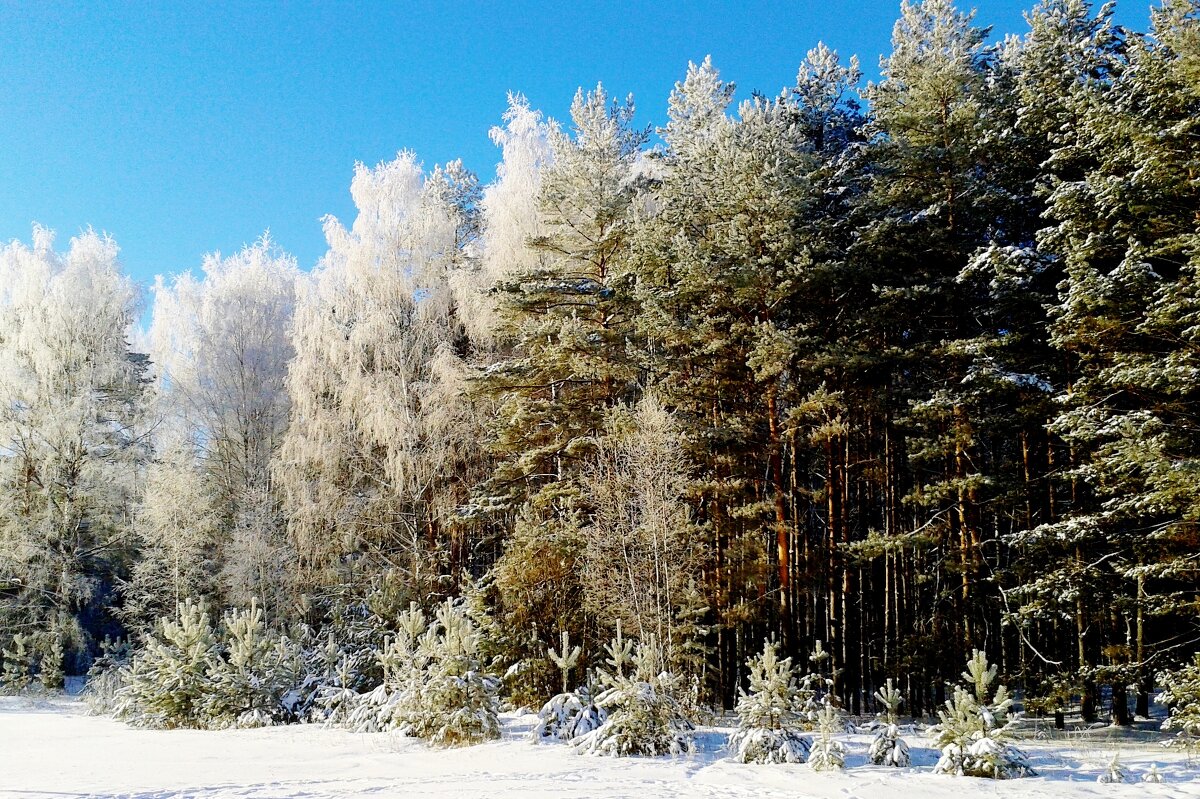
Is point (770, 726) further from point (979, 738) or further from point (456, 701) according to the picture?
point (456, 701)

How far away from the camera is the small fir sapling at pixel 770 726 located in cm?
1046

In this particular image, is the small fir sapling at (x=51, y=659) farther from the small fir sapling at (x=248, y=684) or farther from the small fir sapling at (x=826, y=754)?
the small fir sapling at (x=826, y=754)

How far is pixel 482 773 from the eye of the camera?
9961 millimetres

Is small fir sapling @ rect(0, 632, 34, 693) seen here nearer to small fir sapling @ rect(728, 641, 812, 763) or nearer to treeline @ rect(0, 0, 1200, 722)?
treeline @ rect(0, 0, 1200, 722)

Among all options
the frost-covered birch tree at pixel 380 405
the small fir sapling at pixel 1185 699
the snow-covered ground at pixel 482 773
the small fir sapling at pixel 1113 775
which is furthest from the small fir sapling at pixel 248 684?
the small fir sapling at pixel 1185 699

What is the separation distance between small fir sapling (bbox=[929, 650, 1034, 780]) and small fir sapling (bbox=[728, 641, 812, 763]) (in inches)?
72.7

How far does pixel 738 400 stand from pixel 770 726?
26.8 feet

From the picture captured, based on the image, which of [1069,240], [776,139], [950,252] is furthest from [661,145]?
[1069,240]

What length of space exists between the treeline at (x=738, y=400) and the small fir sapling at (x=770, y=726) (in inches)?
123

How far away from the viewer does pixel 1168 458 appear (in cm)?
1116

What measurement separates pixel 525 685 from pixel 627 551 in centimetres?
349

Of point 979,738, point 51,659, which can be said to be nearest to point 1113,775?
point 979,738

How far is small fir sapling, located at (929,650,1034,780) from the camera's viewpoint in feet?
30.6

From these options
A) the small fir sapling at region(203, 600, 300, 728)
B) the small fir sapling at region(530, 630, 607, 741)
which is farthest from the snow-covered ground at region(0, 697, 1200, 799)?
the small fir sapling at region(203, 600, 300, 728)
